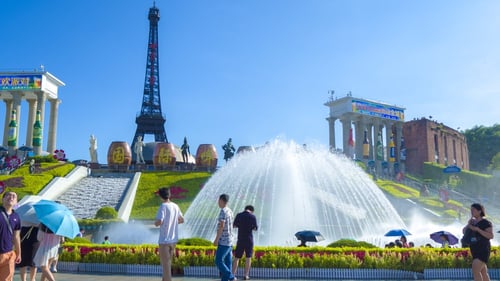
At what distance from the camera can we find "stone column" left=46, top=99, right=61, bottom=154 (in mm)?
52800

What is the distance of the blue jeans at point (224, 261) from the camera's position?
296 inches

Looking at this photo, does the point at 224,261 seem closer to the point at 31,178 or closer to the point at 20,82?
the point at 31,178

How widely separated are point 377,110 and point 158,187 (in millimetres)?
41222

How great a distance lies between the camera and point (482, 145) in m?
84.7

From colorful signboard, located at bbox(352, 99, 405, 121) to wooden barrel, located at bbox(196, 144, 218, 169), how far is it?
2508 cm

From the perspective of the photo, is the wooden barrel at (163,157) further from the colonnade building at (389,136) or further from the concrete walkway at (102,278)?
the concrete walkway at (102,278)

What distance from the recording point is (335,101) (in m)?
63.8

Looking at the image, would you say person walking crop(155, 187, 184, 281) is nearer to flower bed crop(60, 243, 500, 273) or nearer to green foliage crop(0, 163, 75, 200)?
flower bed crop(60, 243, 500, 273)

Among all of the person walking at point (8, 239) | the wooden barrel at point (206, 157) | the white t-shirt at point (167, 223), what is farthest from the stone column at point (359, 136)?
the person walking at point (8, 239)

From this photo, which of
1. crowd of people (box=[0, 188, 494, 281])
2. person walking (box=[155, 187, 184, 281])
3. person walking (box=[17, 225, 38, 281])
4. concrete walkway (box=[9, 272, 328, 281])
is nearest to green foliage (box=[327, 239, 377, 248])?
concrete walkway (box=[9, 272, 328, 281])

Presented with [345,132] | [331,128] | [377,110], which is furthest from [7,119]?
[377,110]

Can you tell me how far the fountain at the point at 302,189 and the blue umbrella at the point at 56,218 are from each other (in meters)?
11.7

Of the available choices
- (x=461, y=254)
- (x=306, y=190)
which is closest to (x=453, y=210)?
(x=306, y=190)

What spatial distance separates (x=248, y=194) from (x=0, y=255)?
16103 mm
